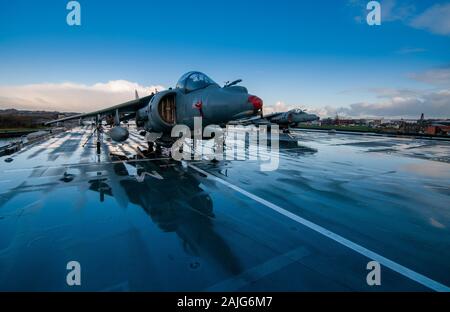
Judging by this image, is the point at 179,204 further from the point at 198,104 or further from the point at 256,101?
the point at 198,104

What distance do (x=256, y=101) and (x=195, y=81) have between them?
324cm

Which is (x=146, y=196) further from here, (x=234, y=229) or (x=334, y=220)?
(x=334, y=220)

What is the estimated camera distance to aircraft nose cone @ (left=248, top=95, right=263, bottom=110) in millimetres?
8172

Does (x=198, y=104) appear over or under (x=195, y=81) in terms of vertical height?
under

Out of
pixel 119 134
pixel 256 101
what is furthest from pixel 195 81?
pixel 119 134

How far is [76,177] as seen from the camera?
321 inches

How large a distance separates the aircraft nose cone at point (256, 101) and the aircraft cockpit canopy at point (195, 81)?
2.41m

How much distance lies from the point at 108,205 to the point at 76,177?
3.66 meters

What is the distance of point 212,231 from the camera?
4.28 metres

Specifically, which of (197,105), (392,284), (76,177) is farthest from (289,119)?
(392,284)

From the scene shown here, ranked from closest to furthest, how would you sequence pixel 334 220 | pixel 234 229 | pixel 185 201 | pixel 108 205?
pixel 234 229 → pixel 334 220 → pixel 108 205 → pixel 185 201

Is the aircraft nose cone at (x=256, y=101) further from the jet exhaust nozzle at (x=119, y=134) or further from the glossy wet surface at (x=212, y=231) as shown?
the jet exhaust nozzle at (x=119, y=134)

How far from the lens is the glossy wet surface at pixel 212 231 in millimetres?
2980

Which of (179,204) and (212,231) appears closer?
(212,231)
